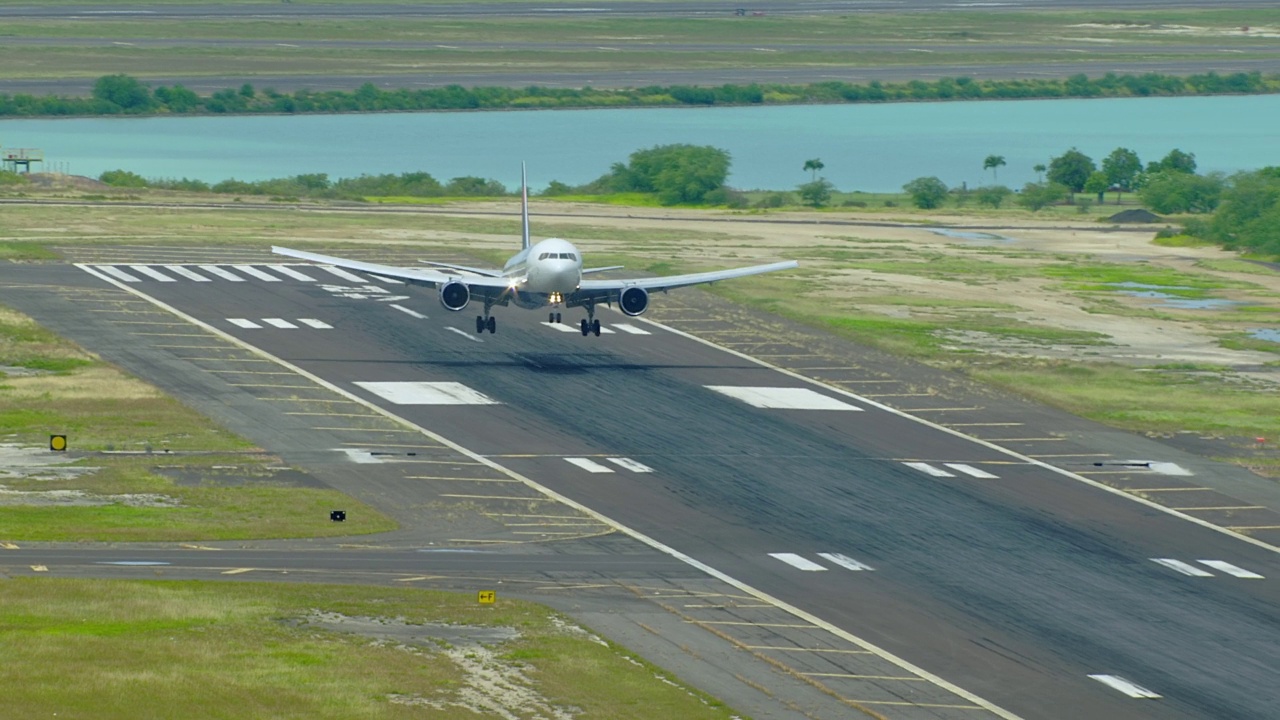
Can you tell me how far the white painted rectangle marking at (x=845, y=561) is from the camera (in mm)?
56594

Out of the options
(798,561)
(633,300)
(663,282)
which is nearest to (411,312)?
(663,282)

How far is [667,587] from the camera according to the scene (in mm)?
53812

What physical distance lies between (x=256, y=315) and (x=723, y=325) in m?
23.7

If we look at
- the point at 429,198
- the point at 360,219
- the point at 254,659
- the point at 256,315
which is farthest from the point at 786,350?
the point at 429,198

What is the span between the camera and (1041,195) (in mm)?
177125

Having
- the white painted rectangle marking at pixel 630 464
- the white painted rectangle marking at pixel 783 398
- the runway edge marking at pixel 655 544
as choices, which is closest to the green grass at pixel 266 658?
the runway edge marking at pixel 655 544

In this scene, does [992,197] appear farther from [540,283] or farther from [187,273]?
[540,283]

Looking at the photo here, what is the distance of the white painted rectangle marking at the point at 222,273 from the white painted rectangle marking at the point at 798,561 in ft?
196

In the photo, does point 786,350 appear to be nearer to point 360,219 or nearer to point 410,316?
point 410,316

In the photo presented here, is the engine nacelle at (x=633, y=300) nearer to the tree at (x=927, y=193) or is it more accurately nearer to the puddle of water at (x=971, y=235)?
the puddle of water at (x=971, y=235)

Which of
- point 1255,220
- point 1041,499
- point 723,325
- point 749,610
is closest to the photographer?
point 749,610

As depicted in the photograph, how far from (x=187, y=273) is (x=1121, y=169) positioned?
343 ft

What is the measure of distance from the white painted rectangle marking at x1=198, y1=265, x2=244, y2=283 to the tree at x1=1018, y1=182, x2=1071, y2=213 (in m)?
83.3

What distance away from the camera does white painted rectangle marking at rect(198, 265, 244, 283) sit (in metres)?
111
